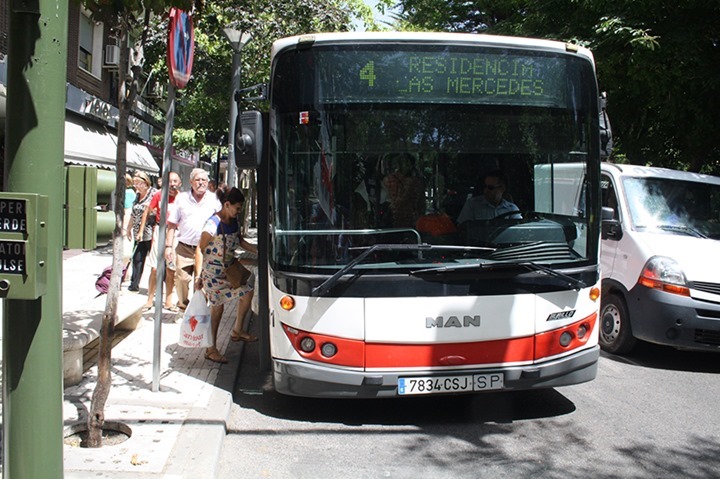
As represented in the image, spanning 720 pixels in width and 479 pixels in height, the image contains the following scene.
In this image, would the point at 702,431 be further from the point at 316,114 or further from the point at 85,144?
the point at 85,144

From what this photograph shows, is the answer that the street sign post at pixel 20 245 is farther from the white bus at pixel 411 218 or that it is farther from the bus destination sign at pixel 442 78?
the bus destination sign at pixel 442 78

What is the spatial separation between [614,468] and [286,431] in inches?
89.8

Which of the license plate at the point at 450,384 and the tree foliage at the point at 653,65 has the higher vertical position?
the tree foliage at the point at 653,65

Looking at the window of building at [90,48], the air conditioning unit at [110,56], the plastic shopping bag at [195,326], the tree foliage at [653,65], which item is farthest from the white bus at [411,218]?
the air conditioning unit at [110,56]

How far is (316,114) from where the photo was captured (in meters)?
5.36

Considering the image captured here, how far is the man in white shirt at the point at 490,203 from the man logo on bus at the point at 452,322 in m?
0.69

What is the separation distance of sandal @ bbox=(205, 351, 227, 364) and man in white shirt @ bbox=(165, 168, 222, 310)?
2234 mm

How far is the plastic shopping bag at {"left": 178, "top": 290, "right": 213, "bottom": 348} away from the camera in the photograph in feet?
21.7

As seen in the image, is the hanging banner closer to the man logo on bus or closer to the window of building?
the man logo on bus

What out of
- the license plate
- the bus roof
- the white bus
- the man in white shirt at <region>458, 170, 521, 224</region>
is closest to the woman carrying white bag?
the white bus

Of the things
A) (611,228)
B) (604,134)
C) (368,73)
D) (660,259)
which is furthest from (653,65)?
(368,73)

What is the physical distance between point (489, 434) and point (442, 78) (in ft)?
8.52

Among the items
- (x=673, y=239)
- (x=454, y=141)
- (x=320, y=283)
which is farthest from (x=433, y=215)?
(x=673, y=239)

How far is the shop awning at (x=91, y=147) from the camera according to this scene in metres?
18.4
